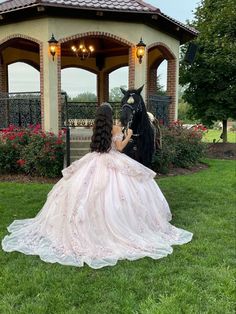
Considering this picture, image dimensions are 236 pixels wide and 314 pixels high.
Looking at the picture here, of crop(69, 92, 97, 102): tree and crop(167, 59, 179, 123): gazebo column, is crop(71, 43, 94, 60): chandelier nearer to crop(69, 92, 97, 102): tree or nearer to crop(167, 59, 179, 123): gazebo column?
crop(69, 92, 97, 102): tree

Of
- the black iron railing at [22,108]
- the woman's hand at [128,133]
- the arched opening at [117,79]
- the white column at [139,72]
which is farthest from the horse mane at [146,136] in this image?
the arched opening at [117,79]

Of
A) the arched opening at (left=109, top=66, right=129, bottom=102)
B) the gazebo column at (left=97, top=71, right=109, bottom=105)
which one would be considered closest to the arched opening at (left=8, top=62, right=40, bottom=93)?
the gazebo column at (left=97, top=71, right=109, bottom=105)

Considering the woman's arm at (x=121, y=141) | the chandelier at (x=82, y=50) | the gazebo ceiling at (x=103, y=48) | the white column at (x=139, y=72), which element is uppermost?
the gazebo ceiling at (x=103, y=48)

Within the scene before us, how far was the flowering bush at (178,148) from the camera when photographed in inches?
354

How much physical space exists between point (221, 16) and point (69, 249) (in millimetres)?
12742

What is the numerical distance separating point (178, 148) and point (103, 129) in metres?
5.82

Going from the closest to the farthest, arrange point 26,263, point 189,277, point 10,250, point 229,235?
point 189,277
point 26,263
point 10,250
point 229,235

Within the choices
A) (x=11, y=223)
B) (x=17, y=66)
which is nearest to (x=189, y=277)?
(x=11, y=223)

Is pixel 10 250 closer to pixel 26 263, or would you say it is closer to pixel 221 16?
pixel 26 263

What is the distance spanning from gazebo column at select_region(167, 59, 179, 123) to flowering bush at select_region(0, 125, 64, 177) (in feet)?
14.2

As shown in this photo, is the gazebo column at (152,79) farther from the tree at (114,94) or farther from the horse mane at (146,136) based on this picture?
the horse mane at (146,136)

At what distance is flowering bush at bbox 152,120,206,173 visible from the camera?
899 centimetres

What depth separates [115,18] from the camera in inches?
374

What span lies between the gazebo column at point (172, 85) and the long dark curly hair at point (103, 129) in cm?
759
